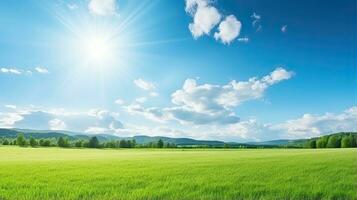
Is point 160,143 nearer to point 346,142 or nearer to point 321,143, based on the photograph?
point 321,143

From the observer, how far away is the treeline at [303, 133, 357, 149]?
87.3 m

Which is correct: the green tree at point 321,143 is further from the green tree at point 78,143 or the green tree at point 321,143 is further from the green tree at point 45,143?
the green tree at point 45,143

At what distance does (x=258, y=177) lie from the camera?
42.6 feet

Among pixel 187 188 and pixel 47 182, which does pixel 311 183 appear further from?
pixel 47 182

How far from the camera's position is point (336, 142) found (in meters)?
96.2

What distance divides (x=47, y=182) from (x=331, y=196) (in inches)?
346

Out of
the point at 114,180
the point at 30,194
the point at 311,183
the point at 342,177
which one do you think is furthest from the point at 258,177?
the point at 30,194

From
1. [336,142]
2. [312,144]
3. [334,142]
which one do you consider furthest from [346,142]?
[312,144]

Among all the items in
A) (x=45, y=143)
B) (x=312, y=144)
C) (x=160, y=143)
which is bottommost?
(x=45, y=143)

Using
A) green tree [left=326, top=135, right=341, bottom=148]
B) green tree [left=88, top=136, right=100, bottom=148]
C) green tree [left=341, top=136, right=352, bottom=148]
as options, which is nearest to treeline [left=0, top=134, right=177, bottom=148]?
green tree [left=88, top=136, right=100, bottom=148]

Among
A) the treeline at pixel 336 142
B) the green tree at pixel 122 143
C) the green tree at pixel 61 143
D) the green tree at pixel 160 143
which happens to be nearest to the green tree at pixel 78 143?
the green tree at pixel 61 143

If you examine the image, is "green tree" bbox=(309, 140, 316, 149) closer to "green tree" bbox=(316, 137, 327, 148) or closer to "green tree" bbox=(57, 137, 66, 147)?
"green tree" bbox=(316, 137, 327, 148)

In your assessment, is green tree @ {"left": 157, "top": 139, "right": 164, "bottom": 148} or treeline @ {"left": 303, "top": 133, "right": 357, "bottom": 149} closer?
treeline @ {"left": 303, "top": 133, "right": 357, "bottom": 149}

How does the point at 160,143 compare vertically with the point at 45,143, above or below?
above
